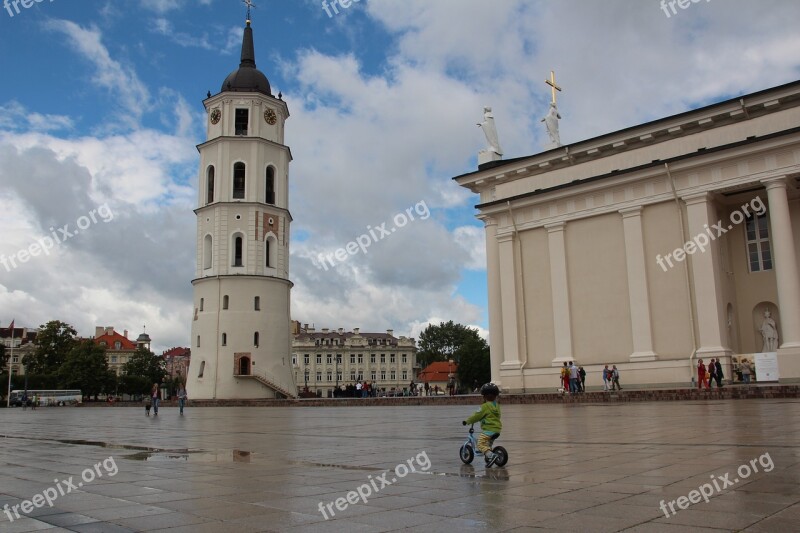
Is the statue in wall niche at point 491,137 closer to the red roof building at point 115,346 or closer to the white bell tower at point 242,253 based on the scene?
the white bell tower at point 242,253

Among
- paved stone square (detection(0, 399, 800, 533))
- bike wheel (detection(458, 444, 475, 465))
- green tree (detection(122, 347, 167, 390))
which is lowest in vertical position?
paved stone square (detection(0, 399, 800, 533))

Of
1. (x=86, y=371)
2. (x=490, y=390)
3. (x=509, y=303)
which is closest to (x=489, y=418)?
(x=490, y=390)

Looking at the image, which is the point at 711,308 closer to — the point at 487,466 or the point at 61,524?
the point at 487,466

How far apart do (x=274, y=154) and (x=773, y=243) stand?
4548 cm

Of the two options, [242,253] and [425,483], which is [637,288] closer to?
[425,483]

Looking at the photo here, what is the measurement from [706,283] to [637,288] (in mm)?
3181

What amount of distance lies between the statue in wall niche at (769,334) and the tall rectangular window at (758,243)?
249cm

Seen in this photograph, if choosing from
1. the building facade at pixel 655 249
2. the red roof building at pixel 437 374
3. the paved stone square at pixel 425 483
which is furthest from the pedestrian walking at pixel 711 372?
the red roof building at pixel 437 374

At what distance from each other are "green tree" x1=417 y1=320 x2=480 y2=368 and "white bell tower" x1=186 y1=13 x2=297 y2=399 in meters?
81.8

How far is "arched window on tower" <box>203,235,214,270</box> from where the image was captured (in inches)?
2413

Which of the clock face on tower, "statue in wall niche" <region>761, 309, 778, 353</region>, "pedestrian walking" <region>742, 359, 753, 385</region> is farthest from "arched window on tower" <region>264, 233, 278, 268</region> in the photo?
"pedestrian walking" <region>742, 359, 753, 385</region>

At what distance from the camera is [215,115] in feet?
211

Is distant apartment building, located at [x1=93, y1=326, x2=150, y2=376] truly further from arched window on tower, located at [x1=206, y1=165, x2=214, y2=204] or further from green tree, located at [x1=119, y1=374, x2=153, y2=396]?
arched window on tower, located at [x1=206, y1=165, x2=214, y2=204]

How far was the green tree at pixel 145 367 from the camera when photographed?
12925cm
